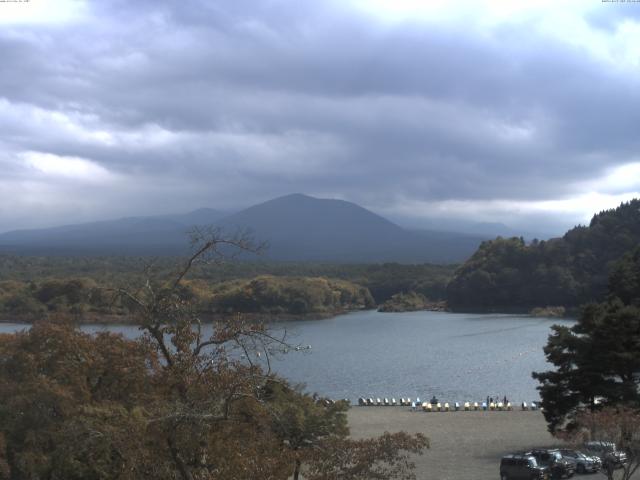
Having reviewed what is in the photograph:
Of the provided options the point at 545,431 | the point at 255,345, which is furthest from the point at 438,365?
the point at 255,345

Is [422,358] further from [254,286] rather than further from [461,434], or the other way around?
[254,286]

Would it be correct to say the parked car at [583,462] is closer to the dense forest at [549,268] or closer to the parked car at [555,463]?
the parked car at [555,463]

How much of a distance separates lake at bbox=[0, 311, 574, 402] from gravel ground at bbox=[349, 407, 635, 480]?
4.01 meters

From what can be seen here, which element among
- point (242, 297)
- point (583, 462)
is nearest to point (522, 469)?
point (583, 462)

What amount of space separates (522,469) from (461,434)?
7.07m

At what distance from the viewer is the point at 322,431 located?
1457cm

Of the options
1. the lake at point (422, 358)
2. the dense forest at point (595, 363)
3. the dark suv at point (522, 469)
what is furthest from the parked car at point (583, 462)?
the lake at point (422, 358)

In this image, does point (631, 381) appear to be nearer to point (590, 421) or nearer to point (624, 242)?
point (590, 421)

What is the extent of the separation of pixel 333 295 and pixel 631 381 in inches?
2443

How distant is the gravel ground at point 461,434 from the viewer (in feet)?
55.0

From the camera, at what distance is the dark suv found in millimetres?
14547

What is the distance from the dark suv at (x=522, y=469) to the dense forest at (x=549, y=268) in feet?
184

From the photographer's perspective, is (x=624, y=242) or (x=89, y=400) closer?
(x=89, y=400)

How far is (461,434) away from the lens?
856 inches
